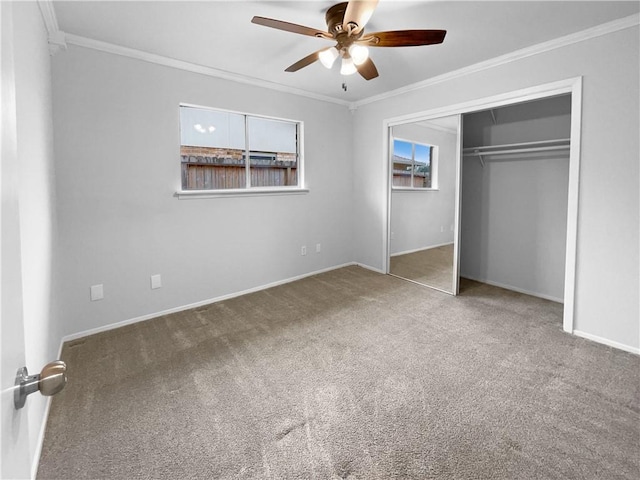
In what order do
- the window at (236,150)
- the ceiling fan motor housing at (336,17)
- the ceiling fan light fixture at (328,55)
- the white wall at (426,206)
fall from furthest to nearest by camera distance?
the white wall at (426,206) < the window at (236,150) < the ceiling fan light fixture at (328,55) < the ceiling fan motor housing at (336,17)

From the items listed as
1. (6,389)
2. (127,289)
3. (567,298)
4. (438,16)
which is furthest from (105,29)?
(567,298)

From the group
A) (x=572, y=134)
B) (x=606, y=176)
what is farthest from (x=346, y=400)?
(x=572, y=134)

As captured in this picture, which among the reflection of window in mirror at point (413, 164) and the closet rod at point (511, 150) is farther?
the reflection of window in mirror at point (413, 164)

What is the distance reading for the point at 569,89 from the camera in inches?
107

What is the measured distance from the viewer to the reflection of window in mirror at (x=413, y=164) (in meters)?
4.04

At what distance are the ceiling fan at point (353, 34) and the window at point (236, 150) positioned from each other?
1.56 m

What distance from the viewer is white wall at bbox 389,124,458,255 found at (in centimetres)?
378

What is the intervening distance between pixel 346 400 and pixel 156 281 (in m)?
2.21

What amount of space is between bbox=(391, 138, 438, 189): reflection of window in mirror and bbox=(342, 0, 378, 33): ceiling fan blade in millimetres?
2211

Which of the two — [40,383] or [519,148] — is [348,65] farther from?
[40,383]

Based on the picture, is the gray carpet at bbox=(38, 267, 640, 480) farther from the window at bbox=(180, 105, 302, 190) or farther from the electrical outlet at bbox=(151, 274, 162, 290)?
the window at bbox=(180, 105, 302, 190)

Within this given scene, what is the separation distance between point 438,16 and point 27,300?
119 inches

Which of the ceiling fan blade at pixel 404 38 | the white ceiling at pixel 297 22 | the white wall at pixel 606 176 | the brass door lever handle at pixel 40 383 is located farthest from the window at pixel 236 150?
the brass door lever handle at pixel 40 383

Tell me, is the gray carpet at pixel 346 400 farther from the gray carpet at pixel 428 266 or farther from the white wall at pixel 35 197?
the gray carpet at pixel 428 266
